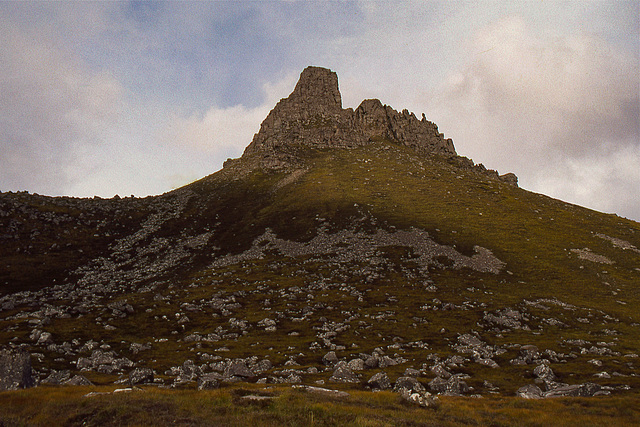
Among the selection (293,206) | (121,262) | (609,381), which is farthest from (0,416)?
(293,206)

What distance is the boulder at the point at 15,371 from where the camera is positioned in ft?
95.7

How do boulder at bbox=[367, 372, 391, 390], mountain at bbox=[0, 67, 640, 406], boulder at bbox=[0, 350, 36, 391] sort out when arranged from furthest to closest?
mountain at bbox=[0, 67, 640, 406], boulder at bbox=[367, 372, 391, 390], boulder at bbox=[0, 350, 36, 391]

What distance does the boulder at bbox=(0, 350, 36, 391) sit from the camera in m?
29.2

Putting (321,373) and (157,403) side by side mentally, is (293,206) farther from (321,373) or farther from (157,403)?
(157,403)

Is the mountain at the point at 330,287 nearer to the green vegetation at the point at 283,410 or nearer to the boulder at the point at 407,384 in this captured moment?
the boulder at the point at 407,384

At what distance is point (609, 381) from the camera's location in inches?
1485

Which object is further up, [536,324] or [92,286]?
[92,286]

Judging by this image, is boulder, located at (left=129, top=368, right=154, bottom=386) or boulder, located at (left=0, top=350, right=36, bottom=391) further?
boulder, located at (left=129, top=368, right=154, bottom=386)

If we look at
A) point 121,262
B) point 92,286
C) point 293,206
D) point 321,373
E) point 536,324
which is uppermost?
point 293,206

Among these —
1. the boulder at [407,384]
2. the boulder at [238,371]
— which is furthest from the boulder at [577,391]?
the boulder at [238,371]

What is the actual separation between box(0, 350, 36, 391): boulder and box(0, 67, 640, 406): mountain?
23.7 inches

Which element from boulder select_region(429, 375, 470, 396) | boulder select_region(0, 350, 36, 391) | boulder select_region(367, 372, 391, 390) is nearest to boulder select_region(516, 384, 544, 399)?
boulder select_region(429, 375, 470, 396)

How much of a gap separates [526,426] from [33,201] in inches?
6316

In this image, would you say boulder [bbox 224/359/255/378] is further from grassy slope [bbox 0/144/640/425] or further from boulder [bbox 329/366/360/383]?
A: boulder [bbox 329/366/360/383]
